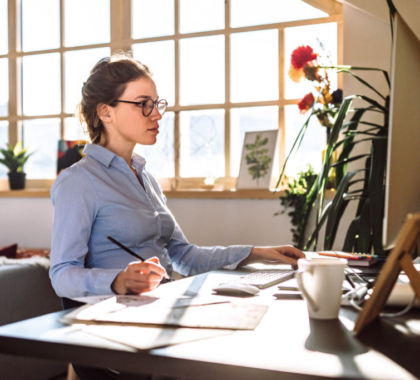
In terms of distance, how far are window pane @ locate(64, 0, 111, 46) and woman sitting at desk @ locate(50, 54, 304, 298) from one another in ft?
7.38

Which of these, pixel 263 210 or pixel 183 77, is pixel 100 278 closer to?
pixel 263 210

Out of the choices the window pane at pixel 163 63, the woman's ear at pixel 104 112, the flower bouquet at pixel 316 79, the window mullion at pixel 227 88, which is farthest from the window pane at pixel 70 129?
the woman's ear at pixel 104 112

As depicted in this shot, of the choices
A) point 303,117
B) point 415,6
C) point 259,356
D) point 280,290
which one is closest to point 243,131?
point 303,117

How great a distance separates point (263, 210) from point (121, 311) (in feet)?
7.62

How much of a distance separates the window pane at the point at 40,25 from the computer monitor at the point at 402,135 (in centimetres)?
365

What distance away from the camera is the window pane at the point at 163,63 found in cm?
364

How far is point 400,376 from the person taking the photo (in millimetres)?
562

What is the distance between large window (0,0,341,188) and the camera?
3289mm

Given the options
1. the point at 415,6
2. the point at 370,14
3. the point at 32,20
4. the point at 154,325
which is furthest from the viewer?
the point at 32,20

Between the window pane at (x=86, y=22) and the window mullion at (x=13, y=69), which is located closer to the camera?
the window pane at (x=86, y=22)

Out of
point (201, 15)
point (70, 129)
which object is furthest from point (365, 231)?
point (70, 129)

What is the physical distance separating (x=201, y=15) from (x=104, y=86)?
208 centimetres

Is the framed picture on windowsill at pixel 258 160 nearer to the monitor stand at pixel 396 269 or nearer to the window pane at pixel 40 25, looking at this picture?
the window pane at pixel 40 25

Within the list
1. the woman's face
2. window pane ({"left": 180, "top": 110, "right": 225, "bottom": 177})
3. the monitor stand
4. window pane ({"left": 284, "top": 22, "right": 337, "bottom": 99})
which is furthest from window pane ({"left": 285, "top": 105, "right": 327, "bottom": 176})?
the monitor stand
